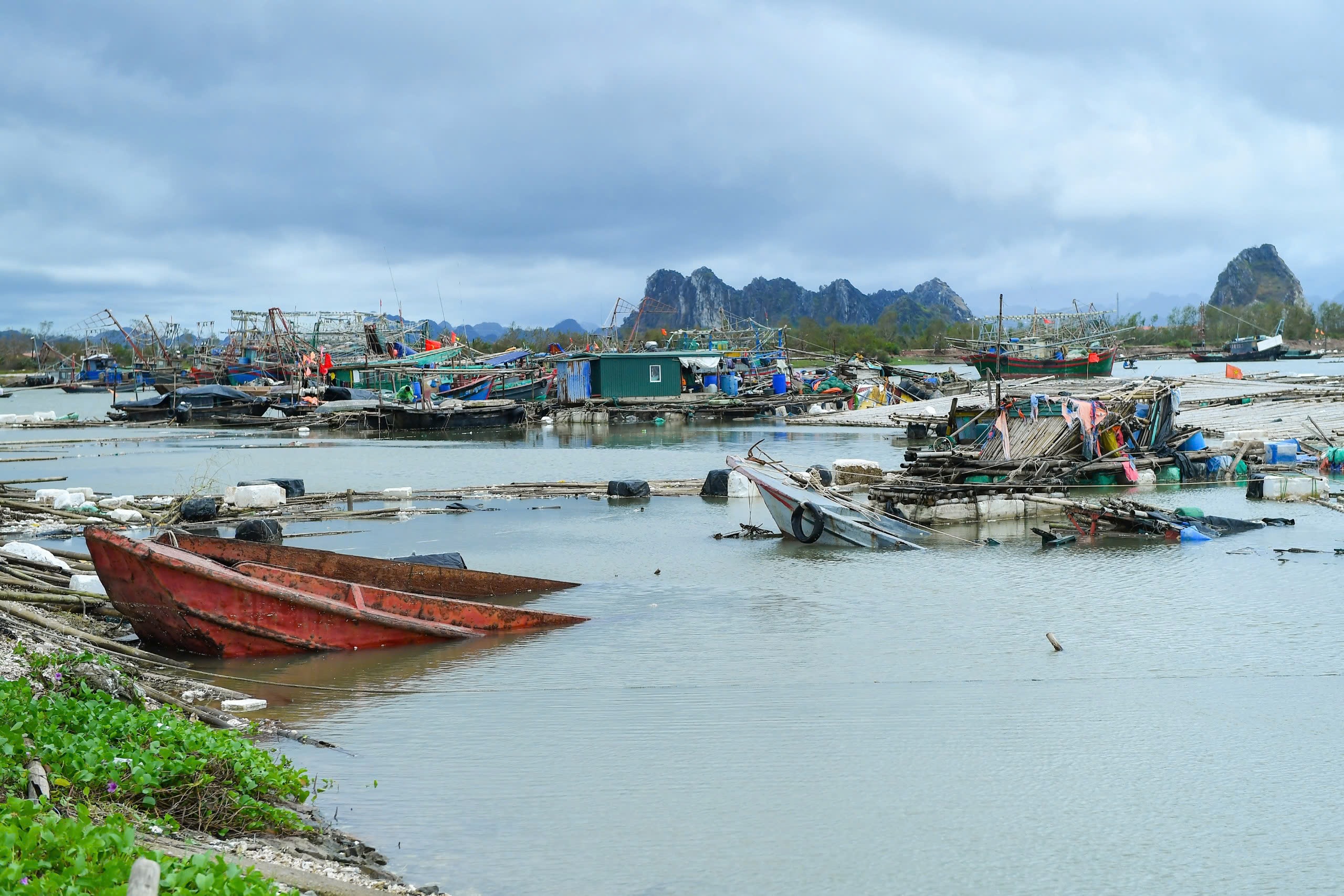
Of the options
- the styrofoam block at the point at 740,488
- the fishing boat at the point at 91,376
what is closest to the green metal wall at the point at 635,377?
the styrofoam block at the point at 740,488

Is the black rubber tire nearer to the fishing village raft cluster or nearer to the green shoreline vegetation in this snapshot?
the green shoreline vegetation

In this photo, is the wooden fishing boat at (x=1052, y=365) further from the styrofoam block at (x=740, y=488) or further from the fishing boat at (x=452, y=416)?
the styrofoam block at (x=740, y=488)

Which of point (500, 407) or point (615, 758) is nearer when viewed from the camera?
point (615, 758)

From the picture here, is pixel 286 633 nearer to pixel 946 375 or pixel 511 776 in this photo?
pixel 511 776

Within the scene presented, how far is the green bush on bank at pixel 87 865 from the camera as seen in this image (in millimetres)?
3711

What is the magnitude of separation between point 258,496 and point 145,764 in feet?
52.1

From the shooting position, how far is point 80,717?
6.22 metres

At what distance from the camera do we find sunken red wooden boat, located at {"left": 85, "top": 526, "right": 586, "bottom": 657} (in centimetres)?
1012

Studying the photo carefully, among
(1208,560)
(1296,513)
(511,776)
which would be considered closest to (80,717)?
(511,776)

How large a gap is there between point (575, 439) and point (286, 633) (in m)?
32.5

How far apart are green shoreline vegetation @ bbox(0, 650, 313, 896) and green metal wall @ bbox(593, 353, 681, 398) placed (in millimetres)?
45272

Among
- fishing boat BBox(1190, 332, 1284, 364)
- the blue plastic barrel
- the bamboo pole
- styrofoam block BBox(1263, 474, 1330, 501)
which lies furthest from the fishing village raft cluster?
fishing boat BBox(1190, 332, 1284, 364)

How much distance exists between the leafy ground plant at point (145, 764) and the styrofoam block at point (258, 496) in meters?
14.5

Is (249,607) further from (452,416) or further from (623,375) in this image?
(623,375)
